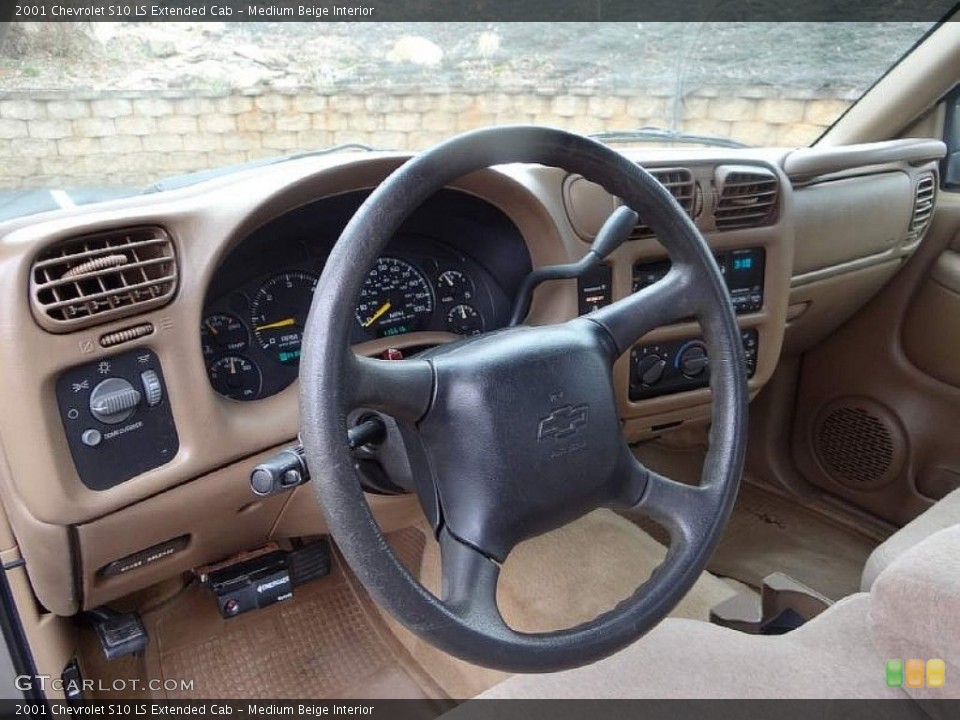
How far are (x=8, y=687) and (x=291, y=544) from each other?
0.57 m

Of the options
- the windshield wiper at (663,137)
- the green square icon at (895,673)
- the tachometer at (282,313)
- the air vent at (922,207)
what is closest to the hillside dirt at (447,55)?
the windshield wiper at (663,137)

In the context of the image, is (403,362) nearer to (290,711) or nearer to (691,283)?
(691,283)

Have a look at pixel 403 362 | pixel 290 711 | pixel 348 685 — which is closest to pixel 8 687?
pixel 290 711

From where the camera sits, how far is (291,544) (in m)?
1.71

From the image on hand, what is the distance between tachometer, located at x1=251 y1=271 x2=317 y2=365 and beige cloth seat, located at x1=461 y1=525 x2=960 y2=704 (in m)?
0.63

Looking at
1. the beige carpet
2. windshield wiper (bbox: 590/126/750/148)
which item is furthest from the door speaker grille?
windshield wiper (bbox: 590/126/750/148)

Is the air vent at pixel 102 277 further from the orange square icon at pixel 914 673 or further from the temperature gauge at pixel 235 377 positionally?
the orange square icon at pixel 914 673

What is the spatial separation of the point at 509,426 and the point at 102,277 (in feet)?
1.89

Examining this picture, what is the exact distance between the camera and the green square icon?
88cm

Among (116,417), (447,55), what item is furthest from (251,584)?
(447,55)

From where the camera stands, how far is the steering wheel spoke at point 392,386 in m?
0.79

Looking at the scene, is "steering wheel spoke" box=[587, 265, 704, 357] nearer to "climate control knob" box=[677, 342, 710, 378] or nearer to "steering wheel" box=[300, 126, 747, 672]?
"steering wheel" box=[300, 126, 747, 672]

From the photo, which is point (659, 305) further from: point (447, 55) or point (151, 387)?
point (447, 55)

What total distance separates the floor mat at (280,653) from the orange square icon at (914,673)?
102cm
